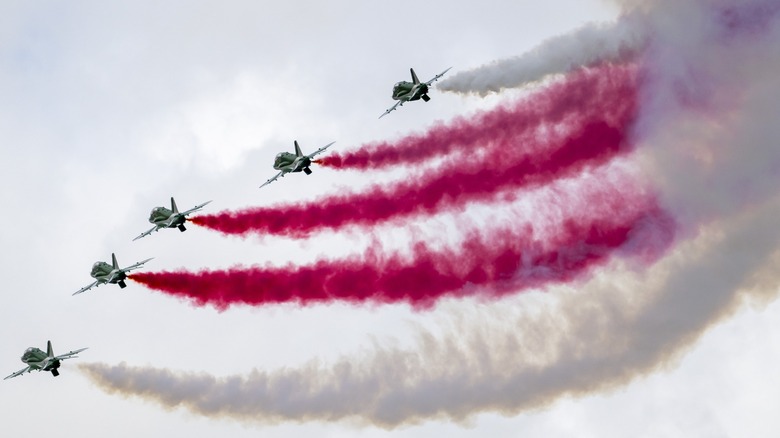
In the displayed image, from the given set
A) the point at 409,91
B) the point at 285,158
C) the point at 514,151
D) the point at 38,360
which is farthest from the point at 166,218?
the point at 514,151

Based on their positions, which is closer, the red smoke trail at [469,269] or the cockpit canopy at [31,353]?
the red smoke trail at [469,269]

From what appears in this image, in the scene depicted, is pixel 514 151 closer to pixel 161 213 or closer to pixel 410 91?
pixel 410 91

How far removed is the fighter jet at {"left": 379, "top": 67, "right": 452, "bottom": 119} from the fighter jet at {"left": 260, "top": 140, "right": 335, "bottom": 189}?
504cm

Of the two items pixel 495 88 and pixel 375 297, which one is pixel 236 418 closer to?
pixel 375 297

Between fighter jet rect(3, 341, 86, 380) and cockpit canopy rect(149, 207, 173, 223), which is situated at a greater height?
cockpit canopy rect(149, 207, 173, 223)

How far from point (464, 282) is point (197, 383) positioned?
606 inches

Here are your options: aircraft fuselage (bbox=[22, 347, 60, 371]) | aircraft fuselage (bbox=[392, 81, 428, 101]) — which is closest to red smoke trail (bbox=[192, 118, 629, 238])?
aircraft fuselage (bbox=[392, 81, 428, 101])

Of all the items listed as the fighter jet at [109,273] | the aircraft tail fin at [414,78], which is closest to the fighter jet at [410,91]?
the aircraft tail fin at [414,78]

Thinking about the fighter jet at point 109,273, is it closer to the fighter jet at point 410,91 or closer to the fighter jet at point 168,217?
the fighter jet at point 168,217

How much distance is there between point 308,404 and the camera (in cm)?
7888

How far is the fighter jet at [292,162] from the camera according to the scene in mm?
80688

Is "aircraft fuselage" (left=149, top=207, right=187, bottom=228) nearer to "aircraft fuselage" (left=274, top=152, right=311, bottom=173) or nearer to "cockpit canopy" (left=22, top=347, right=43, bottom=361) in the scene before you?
"aircraft fuselage" (left=274, top=152, right=311, bottom=173)

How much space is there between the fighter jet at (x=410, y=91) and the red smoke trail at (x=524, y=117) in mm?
1838

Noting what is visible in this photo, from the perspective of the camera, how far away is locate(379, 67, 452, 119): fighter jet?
254 ft
